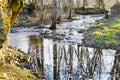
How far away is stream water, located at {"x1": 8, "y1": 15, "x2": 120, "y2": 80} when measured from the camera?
51.5ft

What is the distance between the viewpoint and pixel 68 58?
19.5m

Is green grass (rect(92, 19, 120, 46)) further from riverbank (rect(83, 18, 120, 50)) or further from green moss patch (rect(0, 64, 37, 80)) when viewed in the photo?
green moss patch (rect(0, 64, 37, 80))

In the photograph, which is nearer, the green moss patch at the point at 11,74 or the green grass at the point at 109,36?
the green moss patch at the point at 11,74

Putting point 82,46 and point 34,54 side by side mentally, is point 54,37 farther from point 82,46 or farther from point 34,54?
point 34,54

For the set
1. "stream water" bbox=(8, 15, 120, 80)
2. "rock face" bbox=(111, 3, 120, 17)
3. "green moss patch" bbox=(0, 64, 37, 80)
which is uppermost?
"green moss patch" bbox=(0, 64, 37, 80)


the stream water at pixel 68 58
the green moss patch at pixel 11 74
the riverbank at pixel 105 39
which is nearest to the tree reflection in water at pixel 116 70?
the stream water at pixel 68 58

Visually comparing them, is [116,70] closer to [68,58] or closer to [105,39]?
[68,58]

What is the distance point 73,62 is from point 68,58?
4.13 feet

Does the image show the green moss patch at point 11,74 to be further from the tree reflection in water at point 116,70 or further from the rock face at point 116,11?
the rock face at point 116,11

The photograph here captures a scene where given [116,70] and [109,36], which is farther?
[109,36]

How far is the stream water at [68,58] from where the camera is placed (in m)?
15.7

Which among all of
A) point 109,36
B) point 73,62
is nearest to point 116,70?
point 73,62

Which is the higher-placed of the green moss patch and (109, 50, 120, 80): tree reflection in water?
the green moss patch

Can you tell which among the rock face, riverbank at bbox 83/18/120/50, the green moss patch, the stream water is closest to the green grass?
riverbank at bbox 83/18/120/50
